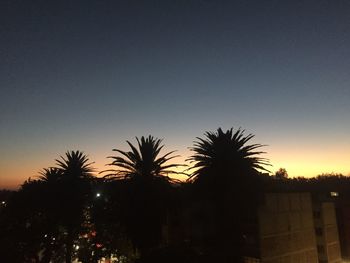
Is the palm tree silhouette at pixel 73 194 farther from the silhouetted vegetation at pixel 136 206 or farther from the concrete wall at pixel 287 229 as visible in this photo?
the concrete wall at pixel 287 229

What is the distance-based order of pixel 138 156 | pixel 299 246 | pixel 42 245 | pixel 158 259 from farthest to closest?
1. pixel 299 246
2. pixel 42 245
3. pixel 138 156
4. pixel 158 259

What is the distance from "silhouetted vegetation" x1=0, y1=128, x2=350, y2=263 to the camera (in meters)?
27.8

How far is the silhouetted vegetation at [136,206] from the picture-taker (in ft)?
91.3

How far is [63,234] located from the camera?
35.7 meters

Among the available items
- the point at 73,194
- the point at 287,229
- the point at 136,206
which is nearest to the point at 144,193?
the point at 136,206

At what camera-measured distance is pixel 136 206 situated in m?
27.3

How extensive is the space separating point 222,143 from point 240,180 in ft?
13.5

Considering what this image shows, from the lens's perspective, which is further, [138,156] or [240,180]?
[240,180]

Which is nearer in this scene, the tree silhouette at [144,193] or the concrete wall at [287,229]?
the tree silhouette at [144,193]

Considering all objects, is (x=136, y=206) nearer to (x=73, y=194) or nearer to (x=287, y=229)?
(x=73, y=194)

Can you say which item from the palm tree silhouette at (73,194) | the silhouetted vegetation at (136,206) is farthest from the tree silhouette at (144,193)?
the palm tree silhouette at (73,194)

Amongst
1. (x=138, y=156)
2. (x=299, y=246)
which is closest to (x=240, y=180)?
(x=138, y=156)

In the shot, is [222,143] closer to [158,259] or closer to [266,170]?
[266,170]

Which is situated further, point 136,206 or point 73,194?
point 73,194
